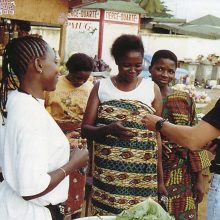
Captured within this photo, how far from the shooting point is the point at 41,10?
748cm

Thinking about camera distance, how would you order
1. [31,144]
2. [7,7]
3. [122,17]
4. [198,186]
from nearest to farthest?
1. [31,144]
2. [198,186]
3. [7,7]
4. [122,17]

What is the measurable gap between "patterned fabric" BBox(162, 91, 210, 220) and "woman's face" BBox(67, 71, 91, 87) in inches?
62.4

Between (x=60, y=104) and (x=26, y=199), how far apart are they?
2893mm

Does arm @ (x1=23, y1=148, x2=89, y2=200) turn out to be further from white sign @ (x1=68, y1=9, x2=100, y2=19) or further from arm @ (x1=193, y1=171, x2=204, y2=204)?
white sign @ (x1=68, y1=9, x2=100, y2=19)

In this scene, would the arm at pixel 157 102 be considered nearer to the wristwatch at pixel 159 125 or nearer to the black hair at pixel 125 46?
the black hair at pixel 125 46

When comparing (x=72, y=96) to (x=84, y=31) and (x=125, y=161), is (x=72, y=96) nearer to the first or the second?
(x=125, y=161)

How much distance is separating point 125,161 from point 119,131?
0.77 ft

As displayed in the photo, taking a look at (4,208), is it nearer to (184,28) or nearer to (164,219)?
(164,219)

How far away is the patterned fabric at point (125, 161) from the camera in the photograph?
2.94 m

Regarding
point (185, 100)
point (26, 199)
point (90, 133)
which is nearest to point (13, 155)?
point (26, 199)

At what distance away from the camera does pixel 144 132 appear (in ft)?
9.66

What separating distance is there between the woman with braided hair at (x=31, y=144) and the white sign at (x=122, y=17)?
18396mm

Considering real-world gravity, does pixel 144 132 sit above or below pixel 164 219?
above

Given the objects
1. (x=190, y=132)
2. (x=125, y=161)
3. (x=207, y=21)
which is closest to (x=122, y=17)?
(x=207, y=21)
